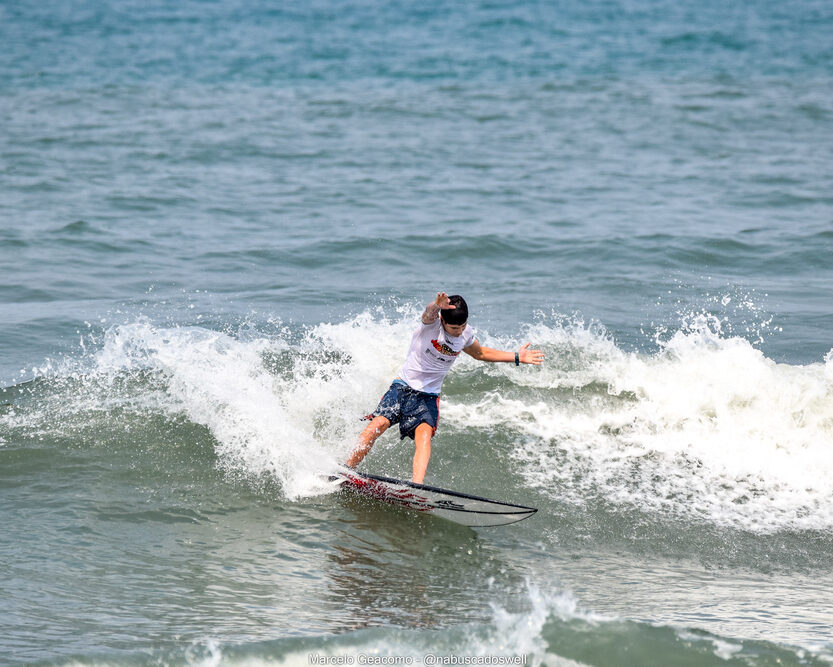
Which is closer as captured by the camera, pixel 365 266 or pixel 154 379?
pixel 154 379

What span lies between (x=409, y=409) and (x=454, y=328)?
2.69 feet

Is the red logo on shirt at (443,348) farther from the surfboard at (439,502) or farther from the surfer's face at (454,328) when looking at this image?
the surfboard at (439,502)

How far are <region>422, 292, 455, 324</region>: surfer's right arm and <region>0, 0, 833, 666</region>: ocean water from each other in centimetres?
155

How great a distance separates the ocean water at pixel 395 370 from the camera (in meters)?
5.93

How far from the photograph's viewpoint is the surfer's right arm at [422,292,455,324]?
7.14 meters

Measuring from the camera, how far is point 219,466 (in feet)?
27.6

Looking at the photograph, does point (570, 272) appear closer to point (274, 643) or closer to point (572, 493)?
point (572, 493)

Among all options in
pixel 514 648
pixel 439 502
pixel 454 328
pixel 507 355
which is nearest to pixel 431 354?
pixel 454 328

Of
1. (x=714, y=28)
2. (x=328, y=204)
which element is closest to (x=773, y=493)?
(x=328, y=204)

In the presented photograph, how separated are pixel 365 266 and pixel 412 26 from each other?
32121 millimetres

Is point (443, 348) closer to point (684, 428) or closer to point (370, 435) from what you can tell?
point (370, 435)

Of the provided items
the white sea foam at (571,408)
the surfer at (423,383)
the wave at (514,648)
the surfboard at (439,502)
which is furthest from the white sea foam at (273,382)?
the wave at (514,648)

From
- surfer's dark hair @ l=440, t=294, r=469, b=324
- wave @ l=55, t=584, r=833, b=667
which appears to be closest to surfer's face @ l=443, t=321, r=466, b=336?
surfer's dark hair @ l=440, t=294, r=469, b=324

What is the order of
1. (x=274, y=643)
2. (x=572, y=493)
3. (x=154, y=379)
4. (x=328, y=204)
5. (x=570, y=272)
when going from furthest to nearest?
(x=328, y=204) < (x=570, y=272) < (x=154, y=379) < (x=572, y=493) < (x=274, y=643)
